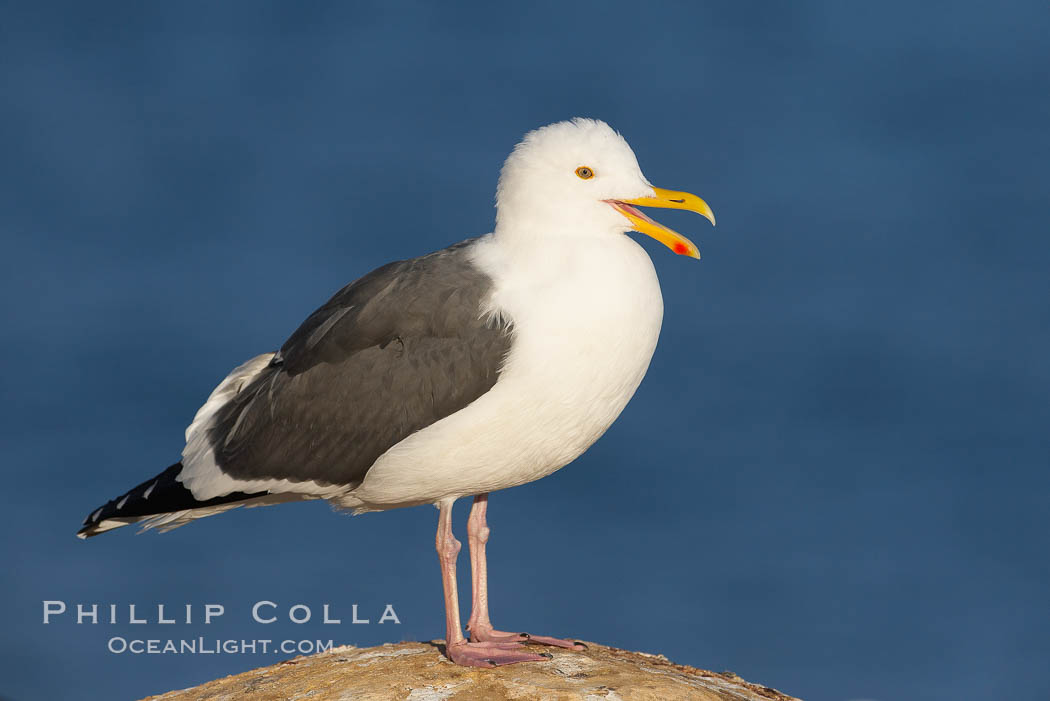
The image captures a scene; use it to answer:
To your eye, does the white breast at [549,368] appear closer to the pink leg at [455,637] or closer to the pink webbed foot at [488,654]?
the pink leg at [455,637]

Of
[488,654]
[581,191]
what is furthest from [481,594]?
[581,191]

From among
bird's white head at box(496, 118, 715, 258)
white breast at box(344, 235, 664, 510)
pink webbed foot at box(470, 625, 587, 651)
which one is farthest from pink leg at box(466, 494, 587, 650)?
bird's white head at box(496, 118, 715, 258)

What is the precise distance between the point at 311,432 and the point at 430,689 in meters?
1.81

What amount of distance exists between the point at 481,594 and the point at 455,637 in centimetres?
53

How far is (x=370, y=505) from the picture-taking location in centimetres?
849

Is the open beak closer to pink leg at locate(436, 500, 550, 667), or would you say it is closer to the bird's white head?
the bird's white head

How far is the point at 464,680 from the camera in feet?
Result: 25.6


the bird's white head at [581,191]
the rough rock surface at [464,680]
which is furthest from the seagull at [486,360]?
the rough rock surface at [464,680]

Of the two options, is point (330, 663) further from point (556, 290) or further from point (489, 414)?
point (556, 290)

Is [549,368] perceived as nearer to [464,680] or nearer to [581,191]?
[581,191]

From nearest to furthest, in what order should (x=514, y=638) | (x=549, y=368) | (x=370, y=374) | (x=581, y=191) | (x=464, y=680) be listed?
(x=549, y=368), (x=464, y=680), (x=581, y=191), (x=370, y=374), (x=514, y=638)

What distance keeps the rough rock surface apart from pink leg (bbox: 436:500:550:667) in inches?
2.7

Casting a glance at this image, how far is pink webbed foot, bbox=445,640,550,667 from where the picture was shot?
26.4ft

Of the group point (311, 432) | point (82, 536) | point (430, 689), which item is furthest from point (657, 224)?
point (82, 536)
